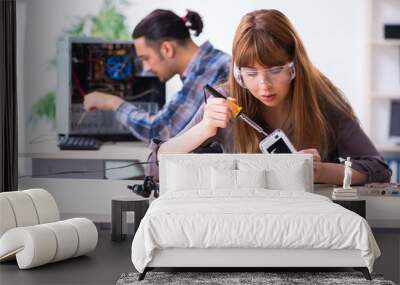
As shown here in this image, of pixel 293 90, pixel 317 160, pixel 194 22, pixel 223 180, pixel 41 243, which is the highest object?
pixel 194 22

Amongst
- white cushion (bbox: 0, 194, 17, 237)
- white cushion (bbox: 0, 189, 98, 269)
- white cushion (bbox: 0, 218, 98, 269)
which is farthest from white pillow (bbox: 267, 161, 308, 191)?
white cushion (bbox: 0, 194, 17, 237)

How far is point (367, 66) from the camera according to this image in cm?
731

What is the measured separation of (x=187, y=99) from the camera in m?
7.47

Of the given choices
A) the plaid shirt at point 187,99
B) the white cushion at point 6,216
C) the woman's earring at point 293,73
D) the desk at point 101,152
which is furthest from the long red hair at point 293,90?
the white cushion at point 6,216

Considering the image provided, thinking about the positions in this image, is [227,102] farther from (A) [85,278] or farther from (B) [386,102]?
(A) [85,278]

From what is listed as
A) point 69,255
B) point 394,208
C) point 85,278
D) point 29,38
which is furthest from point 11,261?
point 394,208

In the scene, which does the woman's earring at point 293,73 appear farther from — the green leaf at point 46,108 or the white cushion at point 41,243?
the white cushion at point 41,243

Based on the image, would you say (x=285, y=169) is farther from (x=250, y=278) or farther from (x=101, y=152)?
(x=101, y=152)

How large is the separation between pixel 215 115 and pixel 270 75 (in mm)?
647

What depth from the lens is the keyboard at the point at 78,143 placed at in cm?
759

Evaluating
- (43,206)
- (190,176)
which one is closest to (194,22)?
(190,176)

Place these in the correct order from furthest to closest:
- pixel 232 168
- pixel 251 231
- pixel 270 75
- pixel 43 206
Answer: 1. pixel 270 75
2. pixel 232 168
3. pixel 43 206
4. pixel 251 231

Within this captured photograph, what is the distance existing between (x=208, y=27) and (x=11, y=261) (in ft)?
9.74

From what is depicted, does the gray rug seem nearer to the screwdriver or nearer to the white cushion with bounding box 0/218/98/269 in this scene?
the white cushion with bounding box 0/218/98/269
